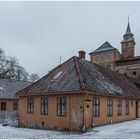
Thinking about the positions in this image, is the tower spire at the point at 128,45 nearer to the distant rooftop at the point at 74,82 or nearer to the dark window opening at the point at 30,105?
the distant rooftop at the point at 74,82

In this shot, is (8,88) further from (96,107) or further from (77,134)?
(77,134)

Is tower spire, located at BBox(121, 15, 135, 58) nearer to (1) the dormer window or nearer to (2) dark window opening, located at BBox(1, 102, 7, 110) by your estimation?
(2) dark window opening, located at BBox(1, 102, 7, 110)

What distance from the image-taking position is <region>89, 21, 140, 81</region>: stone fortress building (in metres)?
49.9

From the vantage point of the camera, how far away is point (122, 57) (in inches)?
2143

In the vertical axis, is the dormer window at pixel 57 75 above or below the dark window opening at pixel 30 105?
above

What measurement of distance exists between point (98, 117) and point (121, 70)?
106 feet

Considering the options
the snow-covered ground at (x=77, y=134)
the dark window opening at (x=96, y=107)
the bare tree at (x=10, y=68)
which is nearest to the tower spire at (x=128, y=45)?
the bare tree at (x=10, y=68)

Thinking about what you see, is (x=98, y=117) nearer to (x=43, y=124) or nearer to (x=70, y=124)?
(x=70, y=124)

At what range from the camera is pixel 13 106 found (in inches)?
1331

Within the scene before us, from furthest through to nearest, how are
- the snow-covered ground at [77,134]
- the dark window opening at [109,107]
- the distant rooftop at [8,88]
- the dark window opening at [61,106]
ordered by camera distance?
the distant rooftop at [8,88], the dark window opening at [109,107], the dark window opening at [61,106], the snow-covered ground at [77,134]

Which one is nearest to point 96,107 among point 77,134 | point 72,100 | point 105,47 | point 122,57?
point 72,100

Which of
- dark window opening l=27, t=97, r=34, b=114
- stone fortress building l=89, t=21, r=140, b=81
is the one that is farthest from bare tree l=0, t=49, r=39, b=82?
dark window opening l=27, t=97, r=34, b=114

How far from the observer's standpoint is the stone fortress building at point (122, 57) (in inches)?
1965

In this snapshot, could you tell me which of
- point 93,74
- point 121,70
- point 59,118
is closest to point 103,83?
point 93,74
